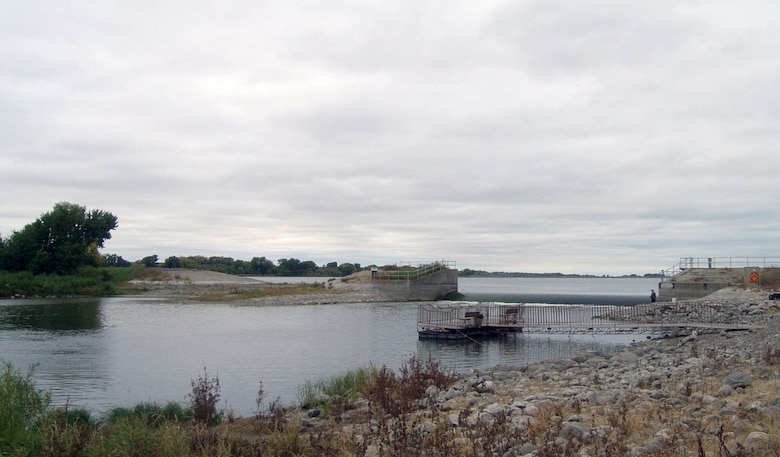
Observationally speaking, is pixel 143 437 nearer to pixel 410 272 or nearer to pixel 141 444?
pixel 141 444

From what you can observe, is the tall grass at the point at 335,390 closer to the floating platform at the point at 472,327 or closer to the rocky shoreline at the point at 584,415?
the rocky shoreline at the point at 584,415

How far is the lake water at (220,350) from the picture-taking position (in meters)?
21.4

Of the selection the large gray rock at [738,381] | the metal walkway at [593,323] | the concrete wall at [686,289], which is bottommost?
the metal walkway at [593,323]

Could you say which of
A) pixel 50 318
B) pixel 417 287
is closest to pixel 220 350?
pixel 50 318

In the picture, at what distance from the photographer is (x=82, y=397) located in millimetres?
19438

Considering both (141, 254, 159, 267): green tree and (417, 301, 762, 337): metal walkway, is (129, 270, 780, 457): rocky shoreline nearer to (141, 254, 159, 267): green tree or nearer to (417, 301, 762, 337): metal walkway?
(417, 301, 762, 337): metal walkway

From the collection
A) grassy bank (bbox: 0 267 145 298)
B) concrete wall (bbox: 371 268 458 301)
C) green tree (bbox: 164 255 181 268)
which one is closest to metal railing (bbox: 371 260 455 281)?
concrete wall (bbox: 371 268 458 301)

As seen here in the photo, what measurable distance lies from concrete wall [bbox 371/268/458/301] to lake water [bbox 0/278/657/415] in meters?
27.8

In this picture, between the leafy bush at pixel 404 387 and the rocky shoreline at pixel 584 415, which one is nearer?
the rocky shoreline at pixel 584 415

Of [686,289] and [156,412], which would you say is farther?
[686,289]

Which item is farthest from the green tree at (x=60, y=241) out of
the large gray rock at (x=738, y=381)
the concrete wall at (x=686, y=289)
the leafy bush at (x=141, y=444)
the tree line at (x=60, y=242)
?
the large gray rock at (x=738, y=381)

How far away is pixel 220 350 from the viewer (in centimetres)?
3183

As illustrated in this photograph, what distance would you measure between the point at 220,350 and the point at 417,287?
5337 centimetres

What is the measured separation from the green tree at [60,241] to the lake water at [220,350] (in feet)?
145
